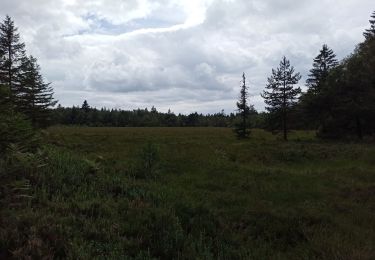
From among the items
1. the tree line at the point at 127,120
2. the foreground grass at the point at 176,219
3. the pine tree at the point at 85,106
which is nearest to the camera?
the foreground grass at the point at 176,219

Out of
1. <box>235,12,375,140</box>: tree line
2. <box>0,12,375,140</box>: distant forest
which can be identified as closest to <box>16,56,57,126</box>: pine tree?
Answer: <box>0,12,375,140</box>: distant forest

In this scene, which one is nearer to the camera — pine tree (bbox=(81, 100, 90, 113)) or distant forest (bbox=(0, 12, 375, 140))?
distant forest (bbox=(0, 12, 375, 140))

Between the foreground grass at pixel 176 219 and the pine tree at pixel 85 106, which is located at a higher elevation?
the pine tree at pixel 85 106

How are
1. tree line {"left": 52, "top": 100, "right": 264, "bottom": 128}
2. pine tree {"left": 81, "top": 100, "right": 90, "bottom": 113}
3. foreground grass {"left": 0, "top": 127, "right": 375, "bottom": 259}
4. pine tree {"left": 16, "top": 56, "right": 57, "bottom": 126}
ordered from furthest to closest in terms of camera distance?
pine tree {"left": 81, "top": 100, "right": 90, "bottom": 113}
tree line {"left": 52, "top": 100, "right": 264, "bottom": 128}
pine tree {"left": 16, "top": 56, "right": 57, "bottom": 126}
foreground grass {"left": 0, "top": 127, "right": 375, "bottom": 259}

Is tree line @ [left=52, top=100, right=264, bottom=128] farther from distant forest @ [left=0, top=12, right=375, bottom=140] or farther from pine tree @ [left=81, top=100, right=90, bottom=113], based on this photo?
distant forest @ [left=0, top=12, right=375, bottom=140]

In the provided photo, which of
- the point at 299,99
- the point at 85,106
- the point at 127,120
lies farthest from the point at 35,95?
the point at 85,106

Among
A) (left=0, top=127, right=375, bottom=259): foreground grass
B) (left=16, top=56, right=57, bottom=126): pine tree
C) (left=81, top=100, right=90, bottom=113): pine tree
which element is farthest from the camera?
(left=81, top=100, right=90, bottom=113): pine tree

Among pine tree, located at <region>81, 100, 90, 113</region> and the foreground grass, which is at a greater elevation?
pine tree, located at <region>81, 100, 90, 113</region>

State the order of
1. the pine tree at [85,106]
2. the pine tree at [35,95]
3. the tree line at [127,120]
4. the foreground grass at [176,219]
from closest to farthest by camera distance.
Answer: the foreground grass at [176,219] < the pine tree at [35,95] < the tree line at [127,120] < the pine tree at [85,106]

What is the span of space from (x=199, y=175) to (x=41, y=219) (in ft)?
35.0

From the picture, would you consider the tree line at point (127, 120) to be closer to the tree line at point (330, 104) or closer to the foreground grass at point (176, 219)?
the tree line at point (330, 104)

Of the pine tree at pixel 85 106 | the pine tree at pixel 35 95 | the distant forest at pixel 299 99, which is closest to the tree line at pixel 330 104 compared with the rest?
the distant forest at pixel 299 99

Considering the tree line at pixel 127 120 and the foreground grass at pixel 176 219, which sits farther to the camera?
the tree line at pixel 127 120

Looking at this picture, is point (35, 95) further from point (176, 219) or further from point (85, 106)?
point (85, 106)
